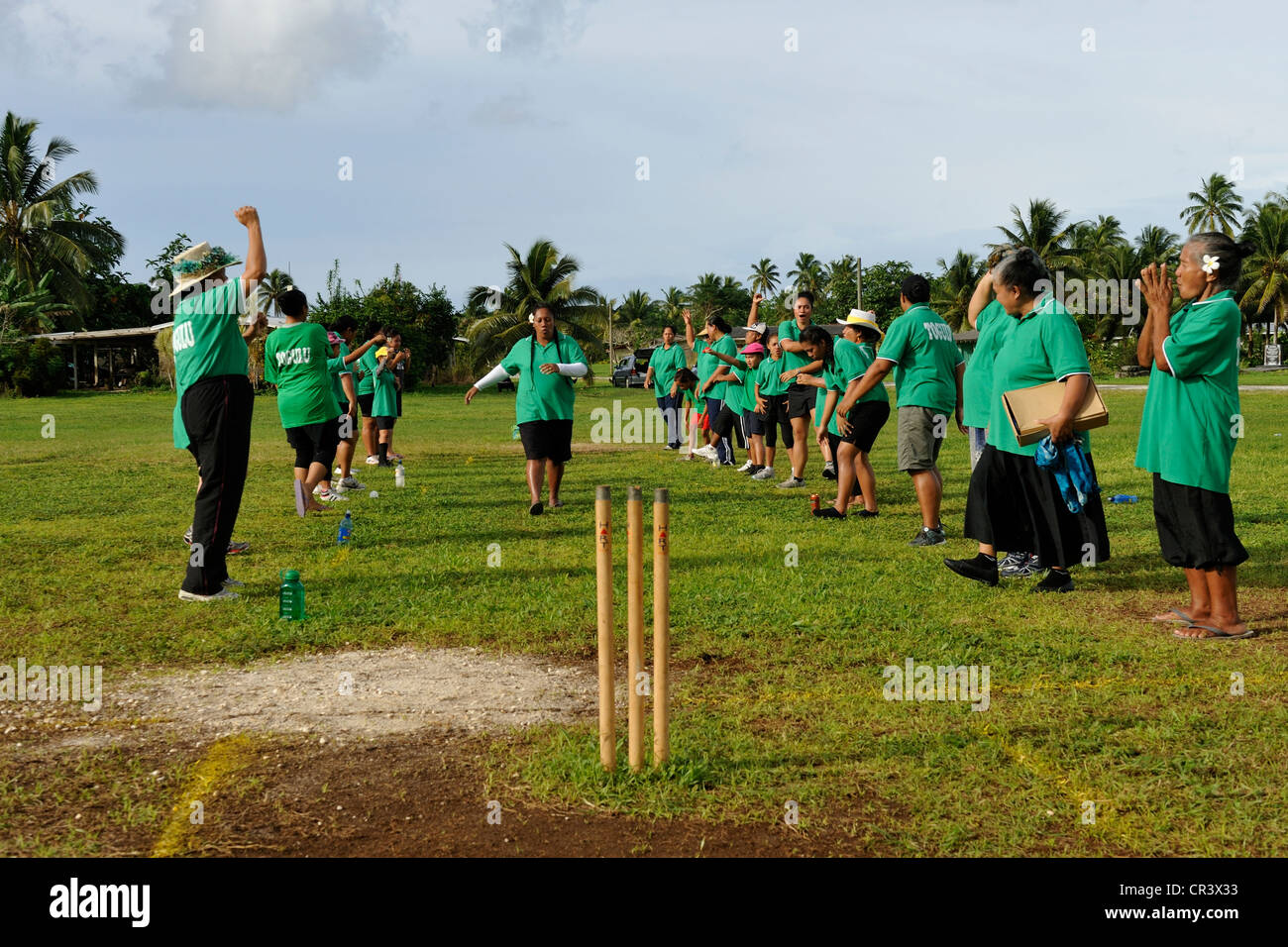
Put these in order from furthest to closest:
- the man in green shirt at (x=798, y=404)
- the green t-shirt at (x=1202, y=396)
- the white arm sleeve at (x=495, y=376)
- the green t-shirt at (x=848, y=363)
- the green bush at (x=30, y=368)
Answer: the green bush at (x=30, y=368)
the man in green shirt at (x=798, y=404)
the white arm sleeve at (x=495, y=376)
the green t-shirt at (x=848, y=363)
the green t-shirt at (x=1202, y=396)

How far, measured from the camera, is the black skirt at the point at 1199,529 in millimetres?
5797

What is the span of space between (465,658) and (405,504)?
631 cm

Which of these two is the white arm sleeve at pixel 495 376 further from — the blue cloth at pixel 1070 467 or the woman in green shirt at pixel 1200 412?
the woman in green shirt at pixel 1200 412

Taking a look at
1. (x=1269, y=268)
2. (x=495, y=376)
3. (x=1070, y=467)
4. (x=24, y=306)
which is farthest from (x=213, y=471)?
(x=1269, y=268)

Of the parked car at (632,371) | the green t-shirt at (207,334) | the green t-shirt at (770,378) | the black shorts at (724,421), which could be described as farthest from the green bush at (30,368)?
the green t-shirt at (207,334)

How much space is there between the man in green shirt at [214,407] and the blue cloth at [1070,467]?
4932mm

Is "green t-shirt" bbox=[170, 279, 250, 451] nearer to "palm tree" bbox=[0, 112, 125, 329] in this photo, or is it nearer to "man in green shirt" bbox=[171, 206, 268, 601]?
"man in green shirt" bbox=[171, 206, 268, 601]

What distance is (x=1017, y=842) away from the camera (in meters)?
3.53

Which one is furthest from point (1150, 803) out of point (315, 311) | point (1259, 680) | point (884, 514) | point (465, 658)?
point (315, 311)

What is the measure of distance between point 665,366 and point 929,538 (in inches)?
406
